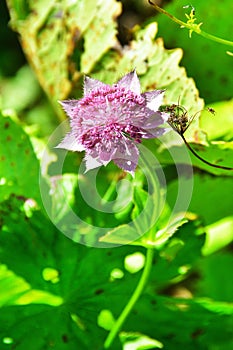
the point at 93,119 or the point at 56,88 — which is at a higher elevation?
the point at 93,119

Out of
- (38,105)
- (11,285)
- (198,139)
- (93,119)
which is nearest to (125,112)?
(93,119)

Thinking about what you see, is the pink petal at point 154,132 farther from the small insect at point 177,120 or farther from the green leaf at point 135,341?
the green leaf at point 135,341

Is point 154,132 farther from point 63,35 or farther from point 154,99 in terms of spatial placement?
point 63,35

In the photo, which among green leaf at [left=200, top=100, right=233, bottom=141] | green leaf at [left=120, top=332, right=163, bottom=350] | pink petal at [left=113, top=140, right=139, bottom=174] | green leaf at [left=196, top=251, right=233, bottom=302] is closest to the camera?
pink petal at [left=113, top=140, right=139, bottom=174]

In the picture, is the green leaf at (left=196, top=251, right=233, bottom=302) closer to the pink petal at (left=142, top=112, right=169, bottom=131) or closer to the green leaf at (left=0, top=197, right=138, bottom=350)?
the green leaf at (left=0, top=197, right=138, bottom=350)

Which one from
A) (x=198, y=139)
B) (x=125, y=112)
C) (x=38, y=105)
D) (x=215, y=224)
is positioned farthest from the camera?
(x=38, y=105)

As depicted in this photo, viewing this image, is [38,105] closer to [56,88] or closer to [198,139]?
[56,88]

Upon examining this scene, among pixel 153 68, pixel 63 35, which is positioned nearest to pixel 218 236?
pixel 153 68

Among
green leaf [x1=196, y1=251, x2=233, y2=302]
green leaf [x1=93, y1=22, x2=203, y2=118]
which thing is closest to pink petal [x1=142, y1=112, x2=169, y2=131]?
green leaf [x1=93, y1=22, x2=203, y2=118]
